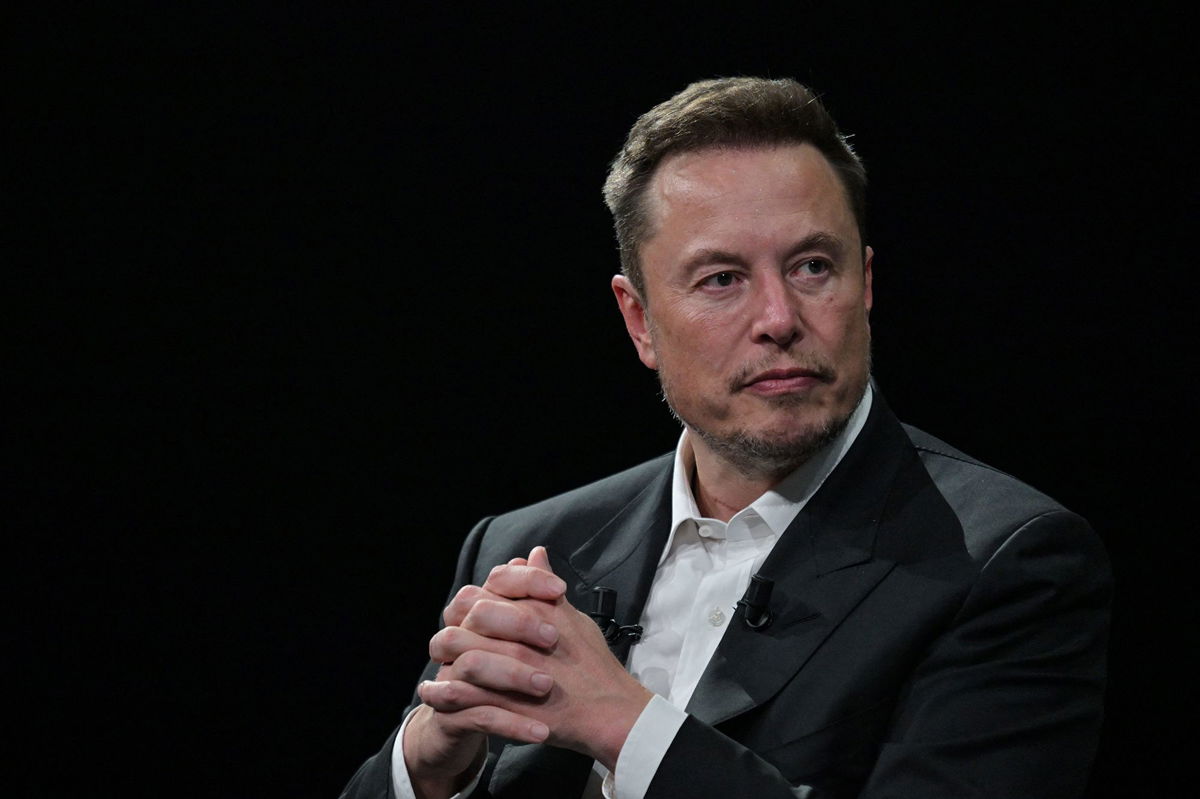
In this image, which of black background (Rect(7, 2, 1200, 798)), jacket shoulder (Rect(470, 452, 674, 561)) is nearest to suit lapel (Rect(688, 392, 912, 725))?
jacket shoulder (Rect(470, 452, 674, 561))

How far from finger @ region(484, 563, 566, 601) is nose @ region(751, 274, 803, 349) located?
22.5 inches

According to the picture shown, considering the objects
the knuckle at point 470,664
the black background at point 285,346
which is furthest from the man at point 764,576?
the black background at point 285,346

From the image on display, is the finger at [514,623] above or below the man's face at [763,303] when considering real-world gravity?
below

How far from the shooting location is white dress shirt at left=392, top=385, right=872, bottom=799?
237 cm

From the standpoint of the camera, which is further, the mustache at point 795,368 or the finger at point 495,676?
the mustache at point 795,368

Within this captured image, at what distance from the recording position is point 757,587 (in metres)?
2.28

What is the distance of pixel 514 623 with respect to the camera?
6.75 ft

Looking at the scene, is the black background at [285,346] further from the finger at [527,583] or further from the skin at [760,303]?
the finger at [527,583]

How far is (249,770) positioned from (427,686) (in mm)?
1752

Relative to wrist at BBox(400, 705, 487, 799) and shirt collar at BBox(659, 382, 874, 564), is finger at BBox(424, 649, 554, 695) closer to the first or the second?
wrist at BBox(400, 705, 487, 799)

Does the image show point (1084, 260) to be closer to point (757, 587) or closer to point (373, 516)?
point (757, 587)

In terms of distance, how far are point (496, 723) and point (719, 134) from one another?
1.12 m

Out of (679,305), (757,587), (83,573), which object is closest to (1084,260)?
(679,305)

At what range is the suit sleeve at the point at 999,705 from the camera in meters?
1.99
